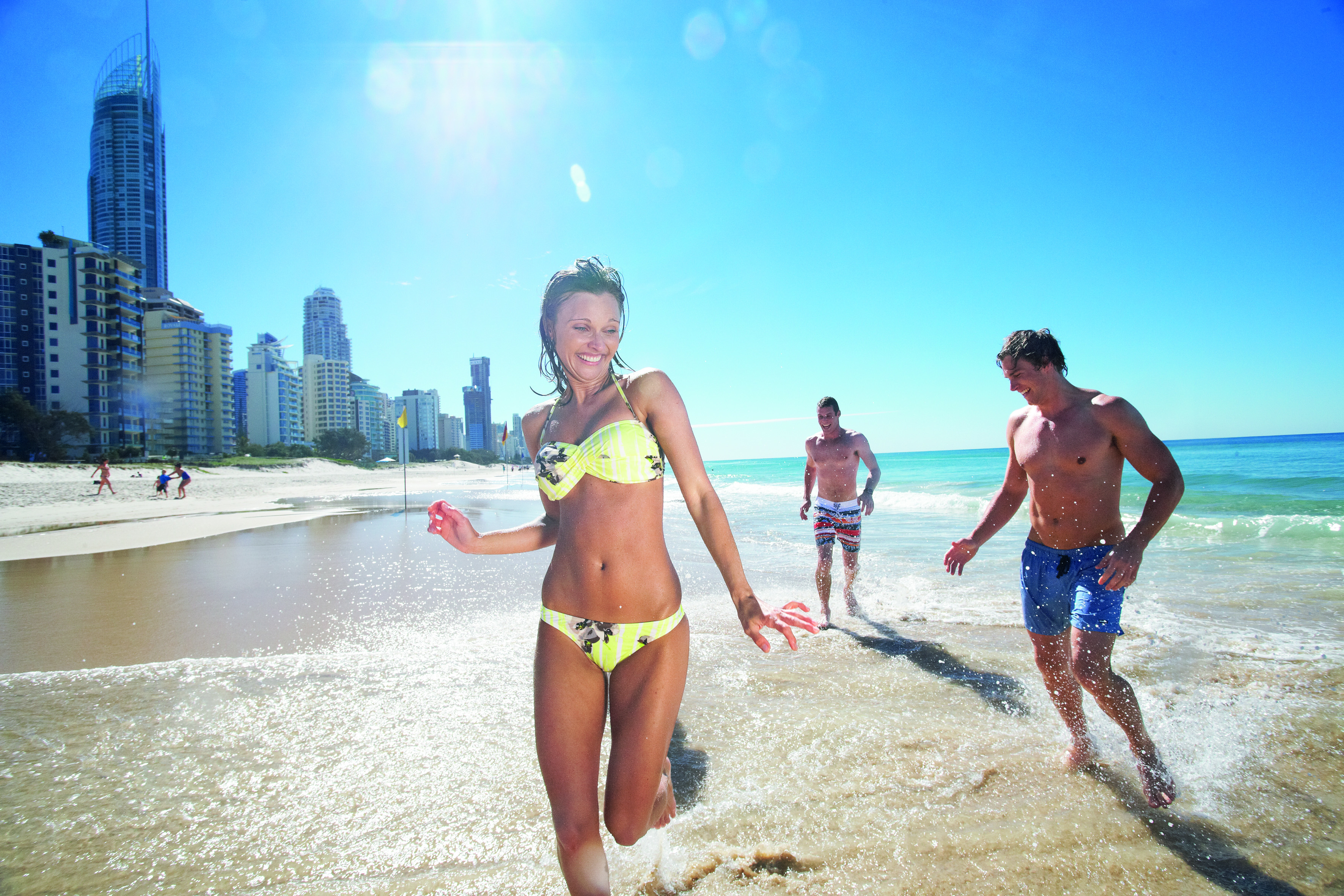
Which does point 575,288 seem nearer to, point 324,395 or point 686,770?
point 686,770

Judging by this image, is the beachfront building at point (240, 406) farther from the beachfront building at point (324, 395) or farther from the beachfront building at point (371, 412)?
the beachfront building at point (371, 412)

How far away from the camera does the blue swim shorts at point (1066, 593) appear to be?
9.43 feet

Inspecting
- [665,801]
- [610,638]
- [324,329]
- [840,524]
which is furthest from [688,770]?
[324,329]

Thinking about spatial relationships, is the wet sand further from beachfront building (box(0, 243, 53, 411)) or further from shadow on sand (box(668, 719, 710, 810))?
beachfront building (box(0, 243, 53, 411))

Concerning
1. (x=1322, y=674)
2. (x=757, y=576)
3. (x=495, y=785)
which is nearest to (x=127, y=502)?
(x=757, y=576)

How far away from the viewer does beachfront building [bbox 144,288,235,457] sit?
82688mm

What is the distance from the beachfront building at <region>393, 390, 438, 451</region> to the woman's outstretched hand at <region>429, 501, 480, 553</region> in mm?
135058

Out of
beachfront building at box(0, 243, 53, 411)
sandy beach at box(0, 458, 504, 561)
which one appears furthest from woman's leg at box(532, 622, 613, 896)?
beachfront building at box(0, 243, 53, 411)

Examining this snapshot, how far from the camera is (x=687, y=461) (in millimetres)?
2125

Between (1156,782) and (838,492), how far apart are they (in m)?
3.90

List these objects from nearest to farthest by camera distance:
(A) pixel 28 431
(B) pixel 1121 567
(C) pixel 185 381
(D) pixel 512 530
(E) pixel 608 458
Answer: (E) pixel 608 458, (D) pixel 512 530, (B) pixel 1121 567, (A) pixel 28 431, (C) pixel 185 381

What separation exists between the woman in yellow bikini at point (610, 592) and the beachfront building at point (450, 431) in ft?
528

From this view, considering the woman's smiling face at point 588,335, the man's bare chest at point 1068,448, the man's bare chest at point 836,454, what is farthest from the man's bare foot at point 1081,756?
the man's bare chest at point 836,454

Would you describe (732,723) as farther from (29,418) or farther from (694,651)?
(29,418)
